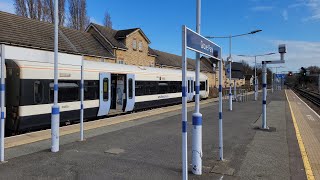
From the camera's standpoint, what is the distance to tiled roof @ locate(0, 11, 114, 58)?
27.3 metres

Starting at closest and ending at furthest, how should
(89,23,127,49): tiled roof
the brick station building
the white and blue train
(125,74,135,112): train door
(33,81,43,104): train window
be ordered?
1. the white and blue train
2. (33,81,43,104): train window
3. (125,74,135,112): train door
4. the brick station building
5. (89,23,127,49): tiled roof

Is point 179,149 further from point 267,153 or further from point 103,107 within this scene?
point 103,107

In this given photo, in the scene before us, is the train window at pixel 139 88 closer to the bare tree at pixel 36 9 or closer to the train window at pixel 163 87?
the train window at pixel 163 87

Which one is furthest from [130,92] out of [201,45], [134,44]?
[134,44]

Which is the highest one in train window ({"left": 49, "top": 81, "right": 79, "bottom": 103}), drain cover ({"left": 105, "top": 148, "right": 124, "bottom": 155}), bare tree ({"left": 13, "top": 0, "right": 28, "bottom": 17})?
bare tree ({"left": 13, "top": 0, "right": 28, "bottom": 17})

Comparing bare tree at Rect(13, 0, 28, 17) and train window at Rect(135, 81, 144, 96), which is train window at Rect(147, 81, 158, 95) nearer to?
train window at Rect(135, 81, 144, 96)

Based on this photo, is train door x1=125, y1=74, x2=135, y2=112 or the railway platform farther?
train door x1=125, y1=74, x2=135, y2=112

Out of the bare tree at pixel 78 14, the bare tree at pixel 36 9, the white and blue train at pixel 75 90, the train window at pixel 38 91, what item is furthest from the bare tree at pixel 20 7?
the train window at pixel 38 91

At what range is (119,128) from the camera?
1351 centimetres

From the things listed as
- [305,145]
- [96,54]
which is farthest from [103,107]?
[96,54]

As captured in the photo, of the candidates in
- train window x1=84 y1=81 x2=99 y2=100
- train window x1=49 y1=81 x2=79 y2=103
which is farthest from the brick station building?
train window x1=49 y1=81 x2=79 y2=103

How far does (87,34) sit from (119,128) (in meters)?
28.5

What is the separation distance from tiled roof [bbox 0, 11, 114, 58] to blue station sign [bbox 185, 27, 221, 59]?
20.9m

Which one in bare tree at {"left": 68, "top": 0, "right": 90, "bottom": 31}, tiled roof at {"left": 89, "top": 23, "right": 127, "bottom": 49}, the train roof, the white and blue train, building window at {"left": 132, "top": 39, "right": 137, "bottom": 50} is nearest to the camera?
the white and blue train
